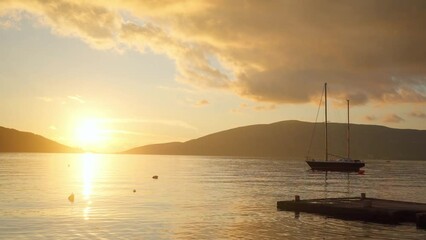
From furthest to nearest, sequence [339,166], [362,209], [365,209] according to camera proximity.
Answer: [339,166] → [362,209] → [365,209]

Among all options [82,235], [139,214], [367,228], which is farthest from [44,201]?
[367,228]

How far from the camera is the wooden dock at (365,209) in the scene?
40000 millimetres

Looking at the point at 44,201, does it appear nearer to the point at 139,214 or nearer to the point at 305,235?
the point at 139,214

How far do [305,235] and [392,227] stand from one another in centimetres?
778

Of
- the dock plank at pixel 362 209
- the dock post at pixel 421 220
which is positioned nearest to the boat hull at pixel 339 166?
the dock plank at pixel 362 209

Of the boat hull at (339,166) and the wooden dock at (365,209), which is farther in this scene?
the boat hull at (339,166)

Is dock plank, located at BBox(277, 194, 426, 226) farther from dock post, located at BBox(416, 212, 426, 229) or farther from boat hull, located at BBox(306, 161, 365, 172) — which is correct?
boat hull, located at BBox(306, 161, 365, 172)

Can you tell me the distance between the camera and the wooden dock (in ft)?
131

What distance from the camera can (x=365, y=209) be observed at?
136 feet

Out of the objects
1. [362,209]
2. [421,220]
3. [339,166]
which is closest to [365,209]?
[362,209]

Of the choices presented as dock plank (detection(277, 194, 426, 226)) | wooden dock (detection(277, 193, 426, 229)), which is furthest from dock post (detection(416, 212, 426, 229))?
dock plank (detection(277, 194, 426, 226))

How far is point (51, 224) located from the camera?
3966cm

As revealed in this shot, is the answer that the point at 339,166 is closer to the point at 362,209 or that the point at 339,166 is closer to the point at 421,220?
the point at 362,209

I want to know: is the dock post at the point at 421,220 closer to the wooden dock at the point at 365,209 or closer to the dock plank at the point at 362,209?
the wooden dock at the point at 365,209
